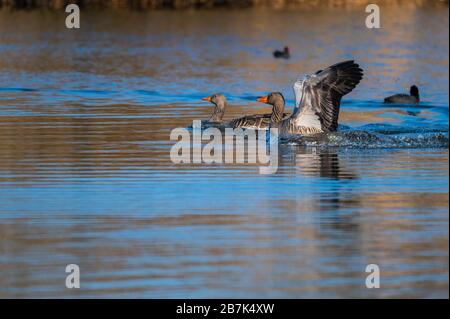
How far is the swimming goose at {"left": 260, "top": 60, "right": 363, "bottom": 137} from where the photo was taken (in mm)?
17266

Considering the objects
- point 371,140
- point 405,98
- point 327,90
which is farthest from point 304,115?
point 405,98

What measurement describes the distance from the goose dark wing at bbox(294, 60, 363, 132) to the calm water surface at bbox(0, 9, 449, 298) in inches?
18.5

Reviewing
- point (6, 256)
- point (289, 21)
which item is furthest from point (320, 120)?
point (289, 21)

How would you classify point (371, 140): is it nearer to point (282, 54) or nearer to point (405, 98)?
point (405, 98)

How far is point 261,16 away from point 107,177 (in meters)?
44.6

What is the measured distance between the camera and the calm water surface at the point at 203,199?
31.0 feet

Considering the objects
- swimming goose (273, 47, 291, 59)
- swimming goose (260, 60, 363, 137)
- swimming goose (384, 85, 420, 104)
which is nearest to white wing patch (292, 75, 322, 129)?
swimming goose (260, 60, 363, 137)

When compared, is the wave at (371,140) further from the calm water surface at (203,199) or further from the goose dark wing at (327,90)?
the goose dark wing at (327,90)

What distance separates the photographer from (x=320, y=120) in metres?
17.6

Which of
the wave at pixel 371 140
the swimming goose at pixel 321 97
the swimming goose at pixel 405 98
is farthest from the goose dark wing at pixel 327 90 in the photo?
the swimming goose at pixel 405 98

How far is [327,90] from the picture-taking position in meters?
17.4

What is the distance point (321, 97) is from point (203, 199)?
5386 millimetres

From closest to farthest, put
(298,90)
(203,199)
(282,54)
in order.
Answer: (203,199) → (298,90) → (282,54)

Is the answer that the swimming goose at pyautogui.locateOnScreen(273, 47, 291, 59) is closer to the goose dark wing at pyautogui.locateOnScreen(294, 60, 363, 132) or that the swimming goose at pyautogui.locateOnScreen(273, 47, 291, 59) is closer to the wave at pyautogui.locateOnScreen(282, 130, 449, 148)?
the wave at pyautogui.locateOnScreen(282, 130, 449, 148)
